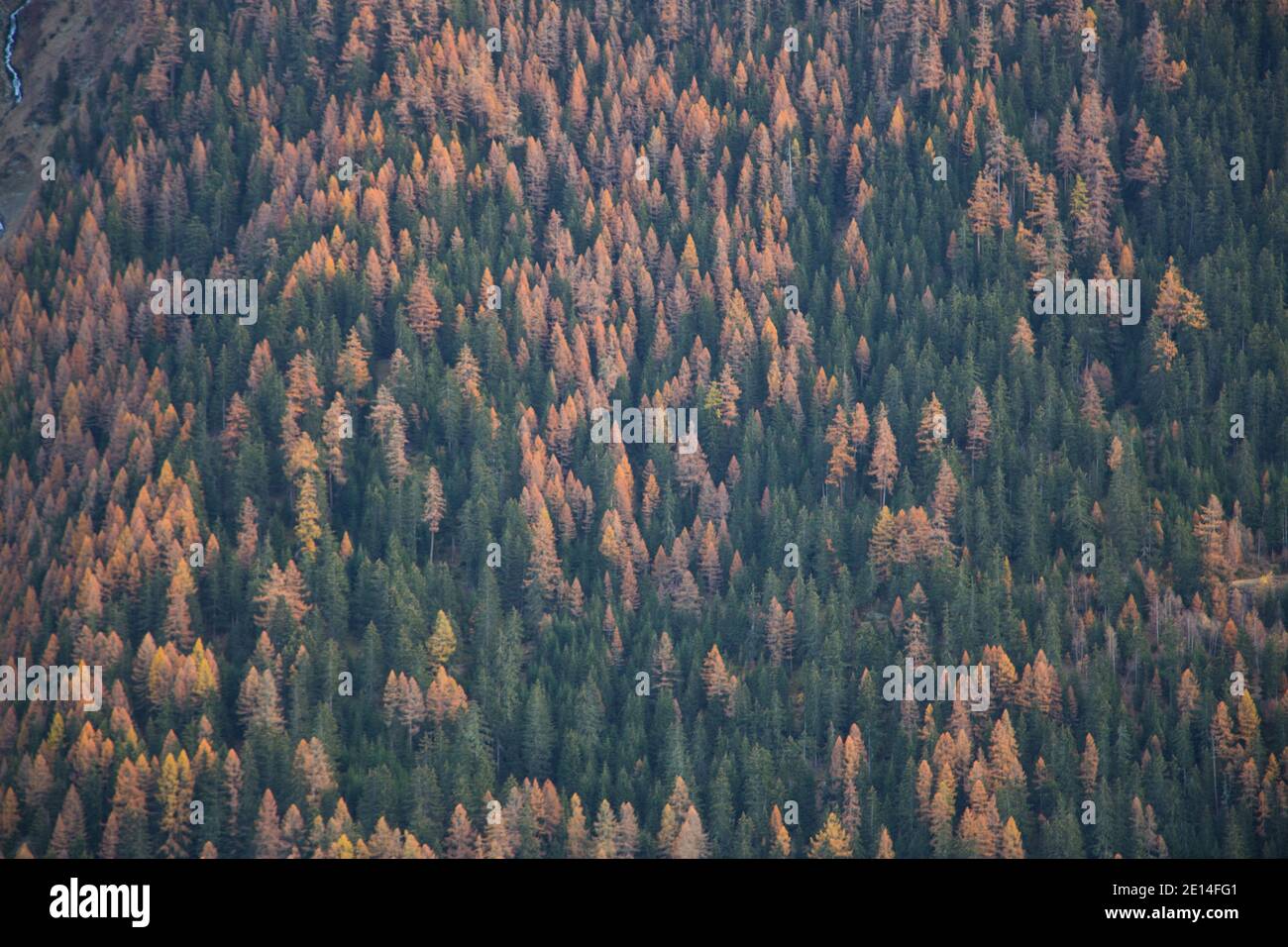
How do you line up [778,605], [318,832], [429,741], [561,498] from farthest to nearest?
[561,498] < [778,605] < [429,741] < [318,832]

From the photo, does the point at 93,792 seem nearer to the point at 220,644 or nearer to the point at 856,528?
the point at 220,644

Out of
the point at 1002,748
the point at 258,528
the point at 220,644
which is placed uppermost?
the point at 258,528
